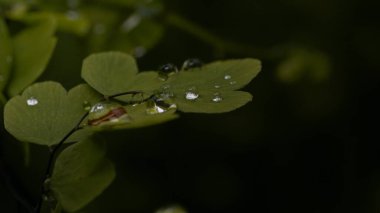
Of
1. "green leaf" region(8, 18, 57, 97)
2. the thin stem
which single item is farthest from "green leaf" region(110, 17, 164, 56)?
"green leaf" region(8, 18, 57, 97)

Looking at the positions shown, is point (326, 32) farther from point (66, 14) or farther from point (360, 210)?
point (66, 14)

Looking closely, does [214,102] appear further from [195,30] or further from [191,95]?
[195,30]

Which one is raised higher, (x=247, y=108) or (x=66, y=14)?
(x=66, y=14)

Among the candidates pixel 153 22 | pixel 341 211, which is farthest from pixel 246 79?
pixel 341 211

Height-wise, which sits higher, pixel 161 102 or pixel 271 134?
pixel 161 102

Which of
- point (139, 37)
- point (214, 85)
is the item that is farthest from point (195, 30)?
point (214, 85)

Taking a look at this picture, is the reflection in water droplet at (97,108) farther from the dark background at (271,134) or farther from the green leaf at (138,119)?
the dark background at (271,134)

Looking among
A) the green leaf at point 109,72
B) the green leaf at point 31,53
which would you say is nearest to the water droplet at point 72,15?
the green leaf at point 31,53
